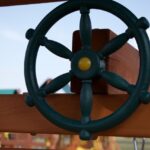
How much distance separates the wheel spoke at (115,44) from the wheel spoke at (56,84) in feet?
0.27

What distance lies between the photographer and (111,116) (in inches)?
28.5

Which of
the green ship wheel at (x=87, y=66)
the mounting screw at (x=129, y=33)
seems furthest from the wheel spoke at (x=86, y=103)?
the mounting screw at (x=129, y=33)

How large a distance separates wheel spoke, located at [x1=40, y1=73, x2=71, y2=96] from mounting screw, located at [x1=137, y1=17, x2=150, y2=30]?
0.16 m

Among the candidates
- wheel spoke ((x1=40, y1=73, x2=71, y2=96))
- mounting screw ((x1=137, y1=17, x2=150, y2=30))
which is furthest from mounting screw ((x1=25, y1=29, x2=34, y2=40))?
mounting screw ((x1=137, y1=17, x2=150, y2=30))

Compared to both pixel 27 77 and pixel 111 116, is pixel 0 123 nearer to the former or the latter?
pixel 27 77

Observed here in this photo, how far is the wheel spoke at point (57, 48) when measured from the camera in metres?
0.78

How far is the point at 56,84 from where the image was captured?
0.78 metres

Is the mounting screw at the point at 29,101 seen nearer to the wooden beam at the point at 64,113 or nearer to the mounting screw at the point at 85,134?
the wooden beam at the point at 64,113

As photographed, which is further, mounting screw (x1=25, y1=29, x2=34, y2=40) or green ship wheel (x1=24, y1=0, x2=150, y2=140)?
mounting screw (x1=25, y1=29, x2=34, y2=40)

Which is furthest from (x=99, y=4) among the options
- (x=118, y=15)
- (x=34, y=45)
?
(x=34, y=45)

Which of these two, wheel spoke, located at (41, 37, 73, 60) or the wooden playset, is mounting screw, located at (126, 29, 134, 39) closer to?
the wooden playset

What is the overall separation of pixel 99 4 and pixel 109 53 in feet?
0.32

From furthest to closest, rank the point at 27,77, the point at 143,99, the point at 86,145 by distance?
the point at 86,145, the point at 27,77, the point at 143,99

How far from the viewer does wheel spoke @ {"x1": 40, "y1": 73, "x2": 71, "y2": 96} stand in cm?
78
